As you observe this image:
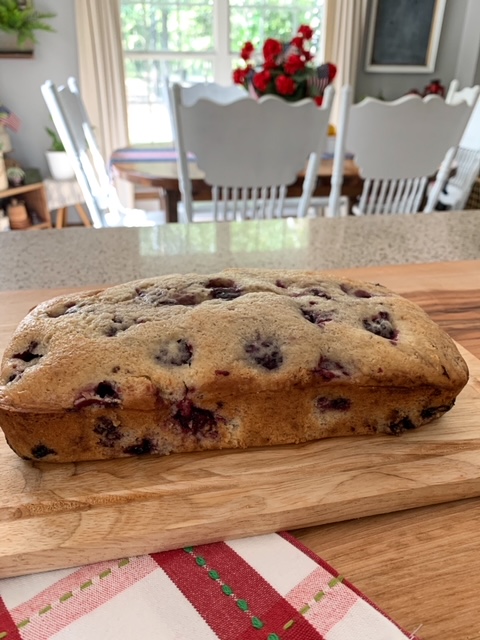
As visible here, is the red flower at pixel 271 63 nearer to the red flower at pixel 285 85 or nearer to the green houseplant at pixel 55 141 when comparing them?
the red flower at pixel 285 85

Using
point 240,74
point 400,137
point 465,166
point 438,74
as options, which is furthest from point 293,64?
point 438,74

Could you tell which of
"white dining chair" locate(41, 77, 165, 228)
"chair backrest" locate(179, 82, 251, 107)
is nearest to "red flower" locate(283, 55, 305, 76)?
"chair backrest" locate(179, 82, 251, 107)

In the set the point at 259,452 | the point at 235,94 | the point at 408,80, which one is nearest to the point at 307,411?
the point at 259,452

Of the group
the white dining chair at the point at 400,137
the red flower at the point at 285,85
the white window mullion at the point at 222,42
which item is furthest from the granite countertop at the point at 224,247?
the white window mullion at the point at 222,42

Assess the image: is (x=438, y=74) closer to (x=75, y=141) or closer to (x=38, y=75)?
(x=38, y=75)

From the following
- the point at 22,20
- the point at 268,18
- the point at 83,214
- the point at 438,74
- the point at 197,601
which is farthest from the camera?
the point at 438,74

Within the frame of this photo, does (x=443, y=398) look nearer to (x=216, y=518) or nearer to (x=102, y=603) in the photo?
(x=216, y=518)
